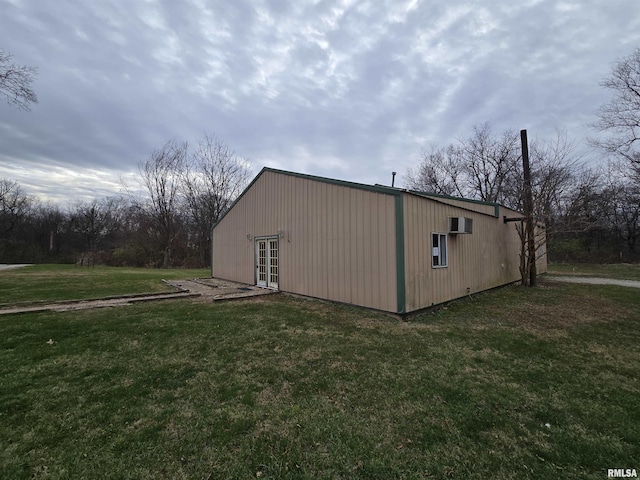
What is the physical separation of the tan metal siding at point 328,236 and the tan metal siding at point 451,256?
1.75 feet

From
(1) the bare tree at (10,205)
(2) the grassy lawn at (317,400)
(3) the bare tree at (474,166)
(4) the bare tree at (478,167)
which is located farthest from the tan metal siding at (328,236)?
(1) the bare tree at (10,205)

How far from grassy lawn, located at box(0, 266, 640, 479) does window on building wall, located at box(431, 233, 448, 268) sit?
1.88 metres

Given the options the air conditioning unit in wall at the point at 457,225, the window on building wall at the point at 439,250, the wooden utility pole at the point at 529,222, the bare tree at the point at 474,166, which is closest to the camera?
the window on building wall at the point at 439,250

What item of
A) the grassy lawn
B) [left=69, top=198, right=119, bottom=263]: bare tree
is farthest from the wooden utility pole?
[left=69, top=198, right=119, bottom=263]: bare tree

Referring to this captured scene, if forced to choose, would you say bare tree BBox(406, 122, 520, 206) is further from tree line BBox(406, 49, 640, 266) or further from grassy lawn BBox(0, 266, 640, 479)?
grassy lawn BBox(0, 266, 640, 479)

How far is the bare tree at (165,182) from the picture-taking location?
24500 millimetres

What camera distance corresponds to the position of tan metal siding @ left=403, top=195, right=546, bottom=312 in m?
Result: 6.16

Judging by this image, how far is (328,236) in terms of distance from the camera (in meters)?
7.52

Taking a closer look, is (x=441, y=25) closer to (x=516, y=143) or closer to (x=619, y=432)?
(x=619, y=432)

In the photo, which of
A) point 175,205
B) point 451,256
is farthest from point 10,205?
point 451,256

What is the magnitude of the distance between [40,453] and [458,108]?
1524cm

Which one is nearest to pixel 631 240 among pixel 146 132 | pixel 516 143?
pixel 516 143

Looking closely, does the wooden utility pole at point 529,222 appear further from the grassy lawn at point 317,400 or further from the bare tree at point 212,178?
the bare tree at point 212,178

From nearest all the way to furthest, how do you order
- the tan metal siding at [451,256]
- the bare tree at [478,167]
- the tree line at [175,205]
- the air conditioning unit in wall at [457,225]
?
the tan metal siding at [451,256], the air conditioning unit in wall at [457,225], the bare tree at [478,167], the tree line at [175,205]
